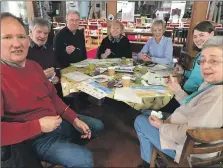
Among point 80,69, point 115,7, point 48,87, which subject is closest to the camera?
point 48,87

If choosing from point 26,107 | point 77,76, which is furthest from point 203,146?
point 77,76

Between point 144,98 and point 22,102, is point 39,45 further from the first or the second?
point 144,98

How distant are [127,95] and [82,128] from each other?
16.4 inches

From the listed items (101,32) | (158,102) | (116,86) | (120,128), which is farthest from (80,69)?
(101,32)

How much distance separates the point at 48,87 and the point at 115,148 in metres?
1.00

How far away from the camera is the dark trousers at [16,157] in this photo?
0.89m

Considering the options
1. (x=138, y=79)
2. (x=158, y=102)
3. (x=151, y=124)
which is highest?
(x=138, y=79)

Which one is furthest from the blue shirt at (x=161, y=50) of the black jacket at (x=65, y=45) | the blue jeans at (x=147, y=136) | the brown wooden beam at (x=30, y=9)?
the brown wooden beam at (x=30, y=9)

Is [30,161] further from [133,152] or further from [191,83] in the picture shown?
[191,83]

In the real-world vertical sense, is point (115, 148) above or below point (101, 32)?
below

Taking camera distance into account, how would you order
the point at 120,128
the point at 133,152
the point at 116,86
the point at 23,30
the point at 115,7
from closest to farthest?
the point at 23,30 → the point at 116,86 → the point at 133,152 → the point at 120,128 → the point at 115,7

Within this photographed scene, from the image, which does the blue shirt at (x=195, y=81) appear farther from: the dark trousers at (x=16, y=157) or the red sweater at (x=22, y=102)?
the dark trousers at (x=16, y=157)

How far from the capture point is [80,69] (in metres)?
2.10

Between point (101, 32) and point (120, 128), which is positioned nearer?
point (120, 128)
